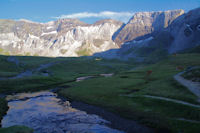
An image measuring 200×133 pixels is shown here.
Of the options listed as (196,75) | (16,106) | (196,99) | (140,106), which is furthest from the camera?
(196,75)

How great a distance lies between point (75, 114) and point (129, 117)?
14794 millimetres

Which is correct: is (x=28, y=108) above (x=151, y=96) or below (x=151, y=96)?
below

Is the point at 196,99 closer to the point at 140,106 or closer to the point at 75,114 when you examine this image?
the point at 140,106

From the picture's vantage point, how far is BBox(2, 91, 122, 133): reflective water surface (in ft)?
126

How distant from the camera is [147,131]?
36.7 metres

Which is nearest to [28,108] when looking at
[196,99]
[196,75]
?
[196,99]

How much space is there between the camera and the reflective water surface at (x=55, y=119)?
38.4 meters

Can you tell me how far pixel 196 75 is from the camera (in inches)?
2640

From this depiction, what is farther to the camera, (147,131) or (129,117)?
(129,117)

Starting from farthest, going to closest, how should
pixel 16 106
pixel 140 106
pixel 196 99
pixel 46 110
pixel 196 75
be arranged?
pixel 196 75 < pixel 16 106 < pixel 46 110 < pixel 140 106 < pixel 196 99

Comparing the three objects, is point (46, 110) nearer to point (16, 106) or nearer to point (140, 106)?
point (16, 106)

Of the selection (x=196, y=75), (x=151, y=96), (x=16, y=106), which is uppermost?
(x=196, y=75)

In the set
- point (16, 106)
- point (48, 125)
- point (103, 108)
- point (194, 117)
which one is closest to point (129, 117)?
point (103, 108)

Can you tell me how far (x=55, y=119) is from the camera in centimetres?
4456
